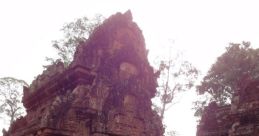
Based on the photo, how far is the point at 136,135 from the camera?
8.61 metres

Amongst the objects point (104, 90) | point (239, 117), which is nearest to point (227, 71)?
point (239, 117)

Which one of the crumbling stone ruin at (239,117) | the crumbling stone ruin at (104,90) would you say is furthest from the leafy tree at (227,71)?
the crumbling stone ruin at (104,90)

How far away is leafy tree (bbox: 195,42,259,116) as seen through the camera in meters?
25.3

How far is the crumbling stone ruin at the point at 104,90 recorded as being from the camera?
7676mm

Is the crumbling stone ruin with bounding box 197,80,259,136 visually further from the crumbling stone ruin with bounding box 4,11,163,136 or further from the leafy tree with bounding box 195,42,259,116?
the leafy tree with bounding box 195,42,259,116

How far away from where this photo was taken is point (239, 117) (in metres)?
10.5

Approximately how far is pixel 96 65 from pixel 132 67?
4.31 feet

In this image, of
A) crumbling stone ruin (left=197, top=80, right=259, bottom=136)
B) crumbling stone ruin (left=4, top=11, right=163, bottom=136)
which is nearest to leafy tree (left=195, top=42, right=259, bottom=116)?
crumbling stone ruin (left=197, top=80, right=259, bottom=136)

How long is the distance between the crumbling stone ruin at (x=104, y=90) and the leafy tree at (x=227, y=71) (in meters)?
17.4

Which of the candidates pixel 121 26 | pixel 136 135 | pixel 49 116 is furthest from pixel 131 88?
pixel 49 116

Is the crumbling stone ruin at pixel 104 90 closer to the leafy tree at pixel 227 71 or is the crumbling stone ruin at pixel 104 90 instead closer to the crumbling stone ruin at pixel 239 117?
the crumbling stone ruin at pixel 239 117

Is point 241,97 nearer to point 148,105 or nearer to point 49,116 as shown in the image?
point 148,105

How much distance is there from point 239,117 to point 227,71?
643 inches

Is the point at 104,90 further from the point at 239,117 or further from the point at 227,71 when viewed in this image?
the point at 227,71
